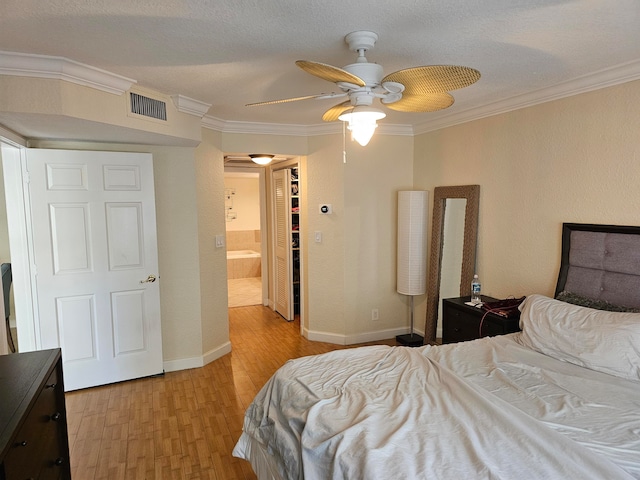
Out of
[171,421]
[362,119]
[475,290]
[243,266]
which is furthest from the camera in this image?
[243,266]

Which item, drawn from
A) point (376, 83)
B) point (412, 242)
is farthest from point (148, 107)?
point (412, 242)

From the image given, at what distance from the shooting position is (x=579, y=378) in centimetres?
206

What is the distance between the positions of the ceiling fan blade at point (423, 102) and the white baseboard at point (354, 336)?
2.77m

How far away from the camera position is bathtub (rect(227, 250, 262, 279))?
8227 millimetres

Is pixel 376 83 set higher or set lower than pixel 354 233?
higher

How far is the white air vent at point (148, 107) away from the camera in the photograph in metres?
2.82

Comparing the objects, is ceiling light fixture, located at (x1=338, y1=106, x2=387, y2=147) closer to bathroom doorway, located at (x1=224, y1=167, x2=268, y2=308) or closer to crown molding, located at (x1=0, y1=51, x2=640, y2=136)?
crown molding, located at (x1=0, y1=51, x2=640, y2=136)

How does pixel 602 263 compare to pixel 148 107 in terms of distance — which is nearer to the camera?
pixel 602 263

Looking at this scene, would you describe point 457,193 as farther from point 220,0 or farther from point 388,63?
point 220,0

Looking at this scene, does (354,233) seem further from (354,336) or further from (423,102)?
(423,102)

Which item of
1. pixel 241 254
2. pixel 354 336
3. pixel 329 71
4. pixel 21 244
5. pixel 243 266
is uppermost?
pixel 329 71

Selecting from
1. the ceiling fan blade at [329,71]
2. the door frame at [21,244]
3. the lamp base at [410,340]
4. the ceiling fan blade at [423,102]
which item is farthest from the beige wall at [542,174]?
the door frame at [21,244]

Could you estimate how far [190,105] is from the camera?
3217 millimetres

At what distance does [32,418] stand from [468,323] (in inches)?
112
